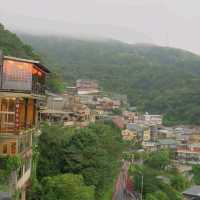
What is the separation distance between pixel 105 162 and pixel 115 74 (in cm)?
10923

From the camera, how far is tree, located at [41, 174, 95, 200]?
21.8 metres

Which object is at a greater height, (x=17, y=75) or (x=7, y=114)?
(x=17, y=75)

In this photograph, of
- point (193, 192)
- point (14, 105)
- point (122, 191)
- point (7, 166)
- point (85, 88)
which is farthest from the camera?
point (85, 88)

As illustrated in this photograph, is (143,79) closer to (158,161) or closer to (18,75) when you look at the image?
(158,161)

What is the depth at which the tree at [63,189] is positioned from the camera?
21.8 m

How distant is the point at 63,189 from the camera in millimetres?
22000

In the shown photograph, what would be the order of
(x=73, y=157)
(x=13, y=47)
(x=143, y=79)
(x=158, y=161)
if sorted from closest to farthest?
(x=73, y=157) < (x=13, y=47) < (x=158, y=161) < (x=143, y=79)

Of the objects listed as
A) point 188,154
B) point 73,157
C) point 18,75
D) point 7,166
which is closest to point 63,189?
point 73,157

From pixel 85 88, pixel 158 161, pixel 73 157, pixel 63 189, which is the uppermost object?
pixel 85 88

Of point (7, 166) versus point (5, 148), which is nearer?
point (7, 166)


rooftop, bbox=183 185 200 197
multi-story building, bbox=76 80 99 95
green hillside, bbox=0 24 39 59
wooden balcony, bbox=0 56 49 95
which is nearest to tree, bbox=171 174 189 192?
rooftop, bbox=183 185 200 197

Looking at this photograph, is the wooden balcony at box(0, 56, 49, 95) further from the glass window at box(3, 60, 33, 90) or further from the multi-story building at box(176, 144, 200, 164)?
the multi-story building at box(176, 144, 200, 164)

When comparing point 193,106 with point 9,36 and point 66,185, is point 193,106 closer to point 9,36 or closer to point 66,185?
point 9,36

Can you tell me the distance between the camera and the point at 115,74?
136875 millimetres
